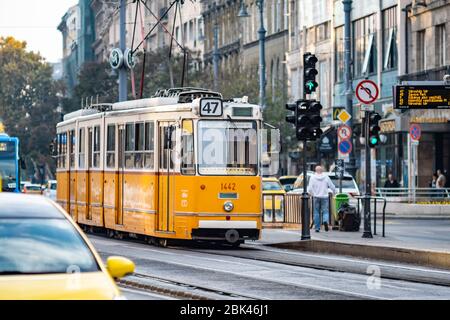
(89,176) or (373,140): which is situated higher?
(373,140)

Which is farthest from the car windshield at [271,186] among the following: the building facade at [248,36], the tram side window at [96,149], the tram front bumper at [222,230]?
the building facade at [248,36]

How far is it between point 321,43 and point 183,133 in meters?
47.3

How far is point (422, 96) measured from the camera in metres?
37.9

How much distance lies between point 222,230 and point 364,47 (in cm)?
4087

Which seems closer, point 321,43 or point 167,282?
point 167,282

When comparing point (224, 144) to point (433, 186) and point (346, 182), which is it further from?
point (433, 186)

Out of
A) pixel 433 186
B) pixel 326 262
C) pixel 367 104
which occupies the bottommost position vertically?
pixel 326 262

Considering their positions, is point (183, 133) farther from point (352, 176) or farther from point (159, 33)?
point (159, 33)

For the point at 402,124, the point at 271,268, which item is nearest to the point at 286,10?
the point at 402,124

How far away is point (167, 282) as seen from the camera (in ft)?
68.9

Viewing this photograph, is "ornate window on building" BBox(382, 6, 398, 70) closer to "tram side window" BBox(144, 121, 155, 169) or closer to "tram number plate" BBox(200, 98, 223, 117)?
"tram side window" BBox(144, 121, 155, 169)

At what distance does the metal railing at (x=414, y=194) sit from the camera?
54312 millimetres

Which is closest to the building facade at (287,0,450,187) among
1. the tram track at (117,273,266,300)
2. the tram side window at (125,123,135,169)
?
the tram side window at (125,123,135,169)

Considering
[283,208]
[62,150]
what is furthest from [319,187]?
[62,150]
